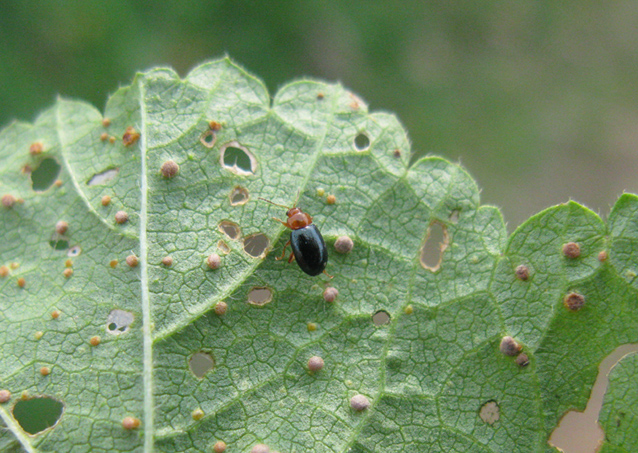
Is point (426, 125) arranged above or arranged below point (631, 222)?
above

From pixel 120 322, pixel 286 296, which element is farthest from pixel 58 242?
pixel 286 296

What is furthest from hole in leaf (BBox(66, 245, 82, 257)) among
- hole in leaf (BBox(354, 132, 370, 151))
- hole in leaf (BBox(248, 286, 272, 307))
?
hole in leaf (BBox(354, 132, 370, 151))

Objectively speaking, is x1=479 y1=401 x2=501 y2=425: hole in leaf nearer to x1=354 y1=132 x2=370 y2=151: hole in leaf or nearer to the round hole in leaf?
x1=354 y1=132 x2=370 y2=151: hole in leaf

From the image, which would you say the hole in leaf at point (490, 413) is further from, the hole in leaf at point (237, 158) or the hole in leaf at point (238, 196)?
the hole in leaf at point (237, 158)

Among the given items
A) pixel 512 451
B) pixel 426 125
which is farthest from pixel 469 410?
pixel 426 125

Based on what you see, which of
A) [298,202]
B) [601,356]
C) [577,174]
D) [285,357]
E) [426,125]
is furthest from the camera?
[577,174]

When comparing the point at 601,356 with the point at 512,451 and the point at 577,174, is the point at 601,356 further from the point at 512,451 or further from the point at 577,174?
the point at 577,174

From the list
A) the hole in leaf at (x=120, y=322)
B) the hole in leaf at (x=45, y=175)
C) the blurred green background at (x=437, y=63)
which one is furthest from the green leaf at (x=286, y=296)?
the blurred green background at (x=437, y=63)

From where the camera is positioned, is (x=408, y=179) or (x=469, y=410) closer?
(x=469, y=410)
